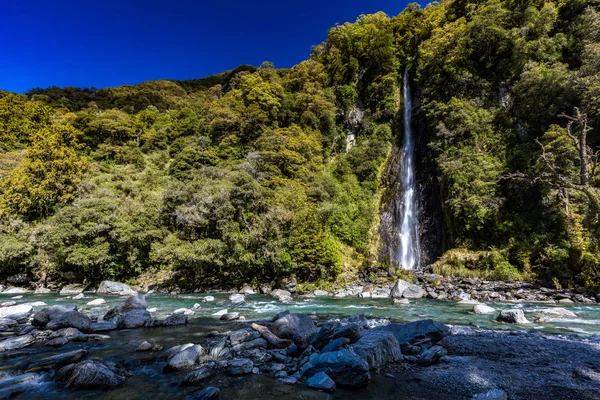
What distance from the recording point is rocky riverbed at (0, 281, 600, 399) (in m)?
4.05

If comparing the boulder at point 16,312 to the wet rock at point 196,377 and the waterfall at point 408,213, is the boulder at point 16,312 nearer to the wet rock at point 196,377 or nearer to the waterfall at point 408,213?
the wet rock at point 196,377

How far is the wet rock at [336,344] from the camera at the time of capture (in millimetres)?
5439

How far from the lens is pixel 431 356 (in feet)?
16.7

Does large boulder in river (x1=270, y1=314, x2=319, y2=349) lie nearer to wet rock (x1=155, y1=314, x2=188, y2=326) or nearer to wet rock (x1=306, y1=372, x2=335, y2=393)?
wet rock (x1=306, y1=372, x2=335, y2=393)

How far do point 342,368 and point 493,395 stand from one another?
2.04 m

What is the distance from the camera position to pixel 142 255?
2295cm

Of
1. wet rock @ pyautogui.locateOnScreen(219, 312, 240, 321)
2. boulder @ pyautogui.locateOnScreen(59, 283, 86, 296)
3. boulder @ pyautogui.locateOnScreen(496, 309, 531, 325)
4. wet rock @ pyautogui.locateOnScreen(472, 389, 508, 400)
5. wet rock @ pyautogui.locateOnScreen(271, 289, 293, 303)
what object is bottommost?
boulder @ pyautogui.locateOnScreen(59, 283, 86, 296)

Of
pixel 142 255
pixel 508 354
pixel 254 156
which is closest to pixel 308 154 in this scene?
pixel 254 156

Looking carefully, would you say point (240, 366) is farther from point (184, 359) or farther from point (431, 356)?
point (431, 356)

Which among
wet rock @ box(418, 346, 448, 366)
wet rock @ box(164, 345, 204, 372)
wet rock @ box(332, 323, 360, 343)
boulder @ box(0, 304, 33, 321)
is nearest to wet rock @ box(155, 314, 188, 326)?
wet rock @ box(164, 345, 204, 372)

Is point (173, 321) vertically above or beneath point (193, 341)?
beneath

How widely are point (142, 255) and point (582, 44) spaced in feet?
133

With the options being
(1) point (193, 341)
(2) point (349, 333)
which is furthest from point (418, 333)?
(1) point (193, 341)

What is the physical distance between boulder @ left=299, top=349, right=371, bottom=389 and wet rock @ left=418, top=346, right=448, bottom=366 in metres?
1.39
